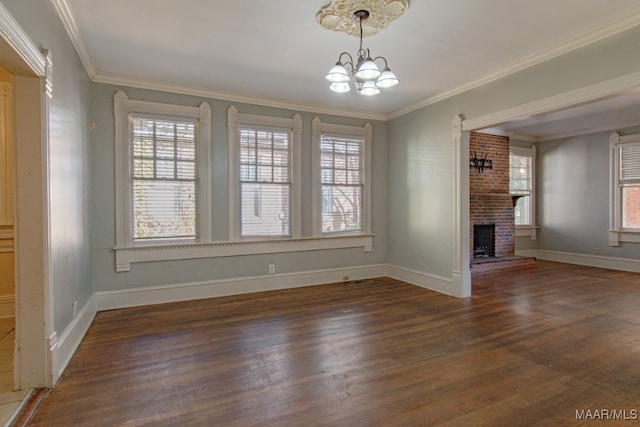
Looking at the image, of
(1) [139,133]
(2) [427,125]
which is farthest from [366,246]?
(1) [139,133]

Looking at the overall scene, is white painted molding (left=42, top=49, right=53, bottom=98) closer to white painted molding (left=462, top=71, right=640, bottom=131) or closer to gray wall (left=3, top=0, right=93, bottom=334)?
gray wall (left=3, top=0, right=93, bottom=334)

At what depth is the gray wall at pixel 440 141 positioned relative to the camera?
3.08 meters

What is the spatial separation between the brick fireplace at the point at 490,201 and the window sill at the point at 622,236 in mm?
1518

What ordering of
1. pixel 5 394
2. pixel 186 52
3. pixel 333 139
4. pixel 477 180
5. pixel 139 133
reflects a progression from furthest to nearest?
pixel 477 180 → pixel 333 139 → pixel 139 133 → pixel 186 52 → pixel 5 394

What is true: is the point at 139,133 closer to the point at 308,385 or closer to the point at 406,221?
the point at 308,385

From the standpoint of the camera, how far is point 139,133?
429cm

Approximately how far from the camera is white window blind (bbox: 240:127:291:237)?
490 centimetres

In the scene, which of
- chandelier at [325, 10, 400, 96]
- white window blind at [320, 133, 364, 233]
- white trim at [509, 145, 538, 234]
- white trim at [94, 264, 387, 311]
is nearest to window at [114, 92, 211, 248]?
white trim at [94, 264, 387, 311]

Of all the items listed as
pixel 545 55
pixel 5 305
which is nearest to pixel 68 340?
pixel 5 305

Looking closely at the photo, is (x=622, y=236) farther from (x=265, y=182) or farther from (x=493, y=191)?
(x=265, y=182)

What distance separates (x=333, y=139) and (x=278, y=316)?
9.81 ft

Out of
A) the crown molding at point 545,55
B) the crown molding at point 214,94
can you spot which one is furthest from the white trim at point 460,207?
the crown molding at point 214,94

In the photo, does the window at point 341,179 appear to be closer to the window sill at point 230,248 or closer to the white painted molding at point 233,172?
the window sill at point 230,248

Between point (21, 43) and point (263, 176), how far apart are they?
3.23 meters
